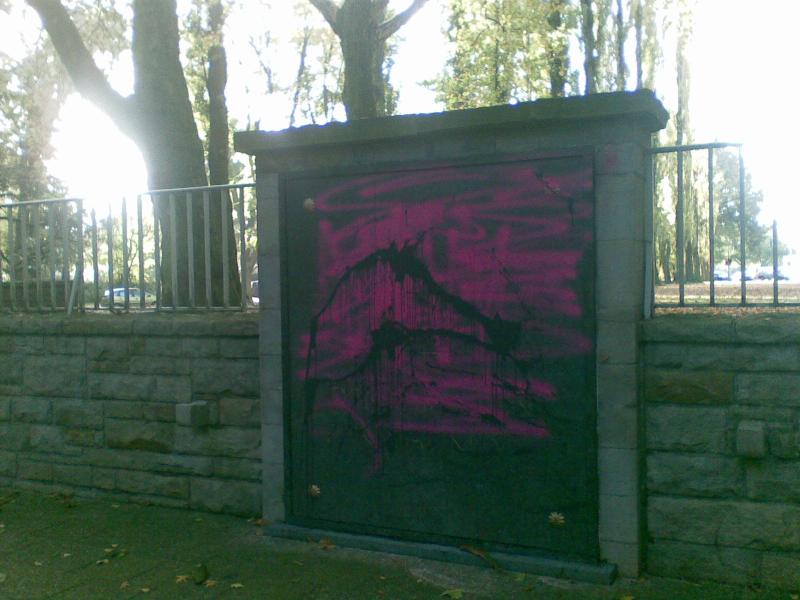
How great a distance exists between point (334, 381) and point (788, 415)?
2.70 m

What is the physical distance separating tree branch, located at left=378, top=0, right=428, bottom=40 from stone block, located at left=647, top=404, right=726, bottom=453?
10048 millimetres

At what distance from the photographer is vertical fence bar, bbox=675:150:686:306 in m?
4.99

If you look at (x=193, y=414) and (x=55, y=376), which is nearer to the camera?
(x=193, y=414)

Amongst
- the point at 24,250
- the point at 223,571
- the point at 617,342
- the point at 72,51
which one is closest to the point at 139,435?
the point at 223,571

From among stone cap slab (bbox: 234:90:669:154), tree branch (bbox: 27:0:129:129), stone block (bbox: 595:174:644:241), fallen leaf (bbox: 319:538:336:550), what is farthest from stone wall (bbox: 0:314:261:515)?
tree branch (bbox: 27:0:129:129)

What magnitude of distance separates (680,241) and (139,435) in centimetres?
427

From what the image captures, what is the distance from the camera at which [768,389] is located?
4531mm

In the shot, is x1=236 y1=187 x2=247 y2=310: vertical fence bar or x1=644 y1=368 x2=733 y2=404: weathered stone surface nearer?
x1=644 y1=368 x2=733 y2=404: weathered stone surface

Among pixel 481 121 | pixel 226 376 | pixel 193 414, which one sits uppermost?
pixel 481 121

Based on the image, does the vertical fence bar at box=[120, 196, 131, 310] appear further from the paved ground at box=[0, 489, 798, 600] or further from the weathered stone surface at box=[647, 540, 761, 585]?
the weathered stone surface at box=[647, 540, 761, 585]

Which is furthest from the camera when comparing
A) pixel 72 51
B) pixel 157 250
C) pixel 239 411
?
pixel 72 51

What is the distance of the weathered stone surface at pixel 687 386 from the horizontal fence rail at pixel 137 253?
10.2 feet

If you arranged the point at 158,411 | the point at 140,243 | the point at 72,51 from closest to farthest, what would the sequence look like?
the point at 158,411
the point at 140,243
the point at 72,51

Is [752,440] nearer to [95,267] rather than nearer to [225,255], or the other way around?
[225,255]
